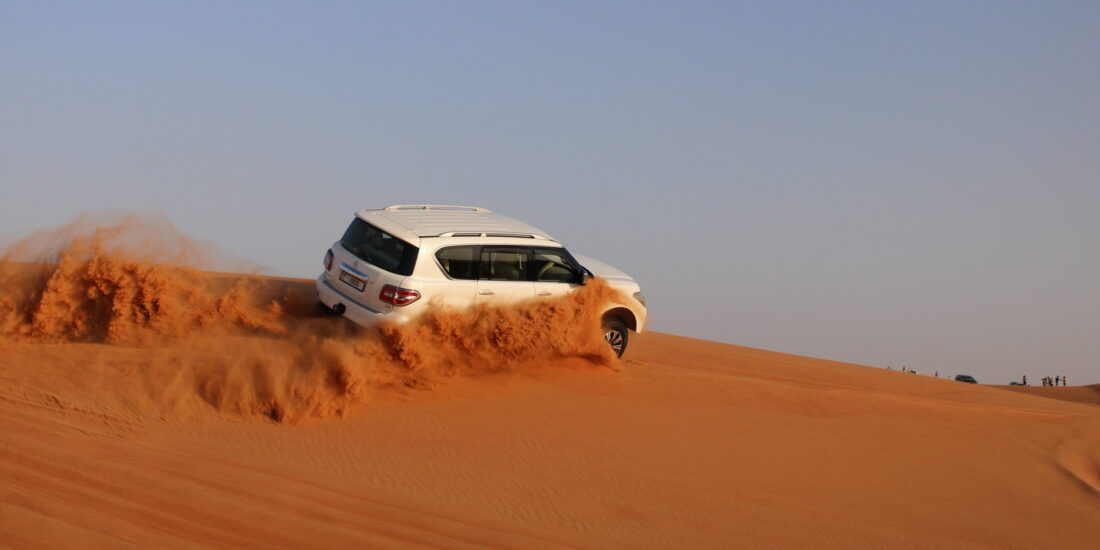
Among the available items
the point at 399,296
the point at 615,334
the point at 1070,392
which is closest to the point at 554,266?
the point at 615,334

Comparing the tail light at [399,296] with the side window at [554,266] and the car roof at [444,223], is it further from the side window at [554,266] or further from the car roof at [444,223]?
the side window at [554,266]

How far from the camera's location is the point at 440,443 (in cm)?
874

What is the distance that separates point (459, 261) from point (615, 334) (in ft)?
8.27

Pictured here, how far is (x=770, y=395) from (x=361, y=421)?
5067 mm

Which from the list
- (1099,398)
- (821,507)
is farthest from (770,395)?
(1099,398)

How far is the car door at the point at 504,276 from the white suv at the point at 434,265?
1 cm

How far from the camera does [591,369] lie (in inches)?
425

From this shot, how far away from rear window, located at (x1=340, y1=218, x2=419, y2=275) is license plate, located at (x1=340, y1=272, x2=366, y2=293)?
0.72ft

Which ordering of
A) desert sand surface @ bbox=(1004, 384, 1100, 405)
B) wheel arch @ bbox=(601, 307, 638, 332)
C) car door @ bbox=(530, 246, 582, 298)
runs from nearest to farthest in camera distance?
car door @ bbox=(530, 246, 582, 298) < wheel arch @ bbox=(601, 307, 638, 332) < desert sand surface @ bbox=(1004, 384, 1100, 405)

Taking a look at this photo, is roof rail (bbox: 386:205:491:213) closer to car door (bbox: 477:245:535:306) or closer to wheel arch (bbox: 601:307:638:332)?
car door (bbox: 477:245:535:306)

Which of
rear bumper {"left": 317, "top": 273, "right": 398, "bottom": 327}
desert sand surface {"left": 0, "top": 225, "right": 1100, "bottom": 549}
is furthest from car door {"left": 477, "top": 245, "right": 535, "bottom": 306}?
rear bumper {"left": 317, "top": 273, "right": 398, "bottom": 327}

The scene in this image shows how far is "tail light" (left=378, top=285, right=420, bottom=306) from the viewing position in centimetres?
941

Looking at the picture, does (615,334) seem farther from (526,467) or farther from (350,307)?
(350,307)

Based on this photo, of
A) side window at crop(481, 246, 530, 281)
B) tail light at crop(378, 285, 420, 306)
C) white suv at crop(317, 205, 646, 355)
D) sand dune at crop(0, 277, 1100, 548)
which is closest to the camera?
sand dune at crop(0, 277, 1100, 548)
